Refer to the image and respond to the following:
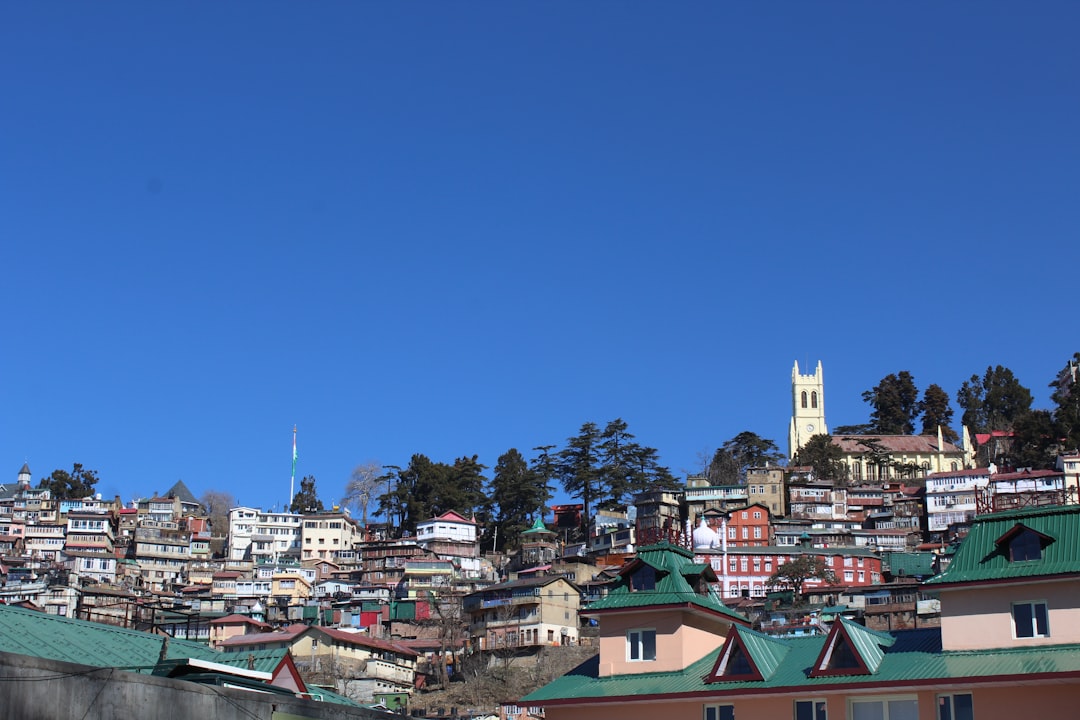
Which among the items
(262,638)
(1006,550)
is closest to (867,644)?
(1006,550)

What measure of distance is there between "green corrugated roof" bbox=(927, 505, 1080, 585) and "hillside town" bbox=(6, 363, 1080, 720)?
7cm

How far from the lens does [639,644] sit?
1604 inches

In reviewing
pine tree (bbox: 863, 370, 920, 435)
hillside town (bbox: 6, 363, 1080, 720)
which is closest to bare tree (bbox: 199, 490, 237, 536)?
hillside town (bbox: 6, 363, 1080, 720)

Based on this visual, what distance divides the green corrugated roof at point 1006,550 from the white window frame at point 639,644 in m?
8.80

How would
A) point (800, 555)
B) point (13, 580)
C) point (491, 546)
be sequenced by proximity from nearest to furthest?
point (800, 555), point (13, 580), point (491, 546)

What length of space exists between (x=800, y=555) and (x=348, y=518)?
194 ft

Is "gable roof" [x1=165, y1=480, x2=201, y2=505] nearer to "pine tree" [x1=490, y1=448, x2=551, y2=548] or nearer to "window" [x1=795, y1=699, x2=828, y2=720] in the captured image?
"pine tree" [x1=490, y1=448, x2=551, y2=548]

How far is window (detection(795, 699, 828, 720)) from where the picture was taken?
36.5 meters

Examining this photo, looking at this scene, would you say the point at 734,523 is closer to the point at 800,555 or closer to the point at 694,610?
the point at 800,555

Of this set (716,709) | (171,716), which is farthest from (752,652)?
(171,716)

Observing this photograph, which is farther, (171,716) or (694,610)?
(694,610)

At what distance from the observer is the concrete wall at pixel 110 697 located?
20250mm

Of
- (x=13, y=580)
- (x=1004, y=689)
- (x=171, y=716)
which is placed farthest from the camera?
(x=13, y=580)

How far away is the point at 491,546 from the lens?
14750 centimetres
